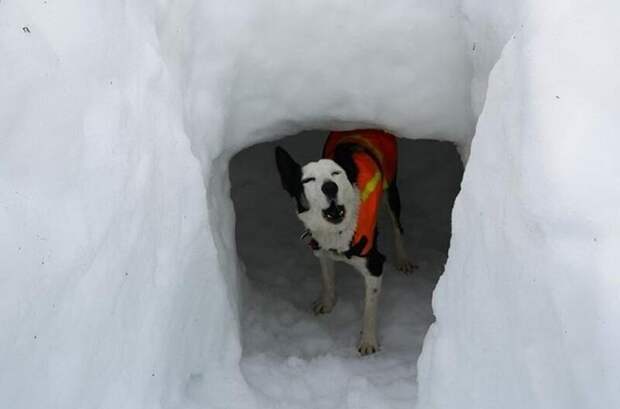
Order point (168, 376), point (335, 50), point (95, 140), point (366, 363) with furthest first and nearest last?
point (366, 363) < point (335, 50) < point (168, 376) < point (95, 140)

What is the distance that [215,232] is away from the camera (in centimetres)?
533

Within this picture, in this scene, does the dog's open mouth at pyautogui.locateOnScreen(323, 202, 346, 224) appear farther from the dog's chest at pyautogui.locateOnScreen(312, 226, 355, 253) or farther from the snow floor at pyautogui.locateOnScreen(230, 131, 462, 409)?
the snow floor at pyautogui.locateOnScreen(230, 131, 462, 409)

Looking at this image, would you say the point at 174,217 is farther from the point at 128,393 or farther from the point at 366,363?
the point at 366,363

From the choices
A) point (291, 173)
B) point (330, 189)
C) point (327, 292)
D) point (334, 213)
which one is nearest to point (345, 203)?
point (334, 213)

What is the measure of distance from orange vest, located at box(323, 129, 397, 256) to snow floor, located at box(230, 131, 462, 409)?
0.80 metres

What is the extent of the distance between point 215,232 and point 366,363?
60.1 inches

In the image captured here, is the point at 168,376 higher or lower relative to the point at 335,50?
lower

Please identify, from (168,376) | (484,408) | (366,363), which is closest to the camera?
(484,408)

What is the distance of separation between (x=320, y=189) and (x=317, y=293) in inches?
64.9

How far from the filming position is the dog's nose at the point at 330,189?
5.71 meters

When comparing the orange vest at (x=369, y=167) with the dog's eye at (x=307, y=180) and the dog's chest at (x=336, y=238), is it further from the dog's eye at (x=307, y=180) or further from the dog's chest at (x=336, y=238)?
the dog's eye at (x=307, y=180)

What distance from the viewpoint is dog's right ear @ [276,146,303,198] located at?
5762mm

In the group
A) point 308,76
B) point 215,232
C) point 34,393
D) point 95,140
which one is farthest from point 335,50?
point 34,393

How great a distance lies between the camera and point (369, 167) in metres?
6.33
